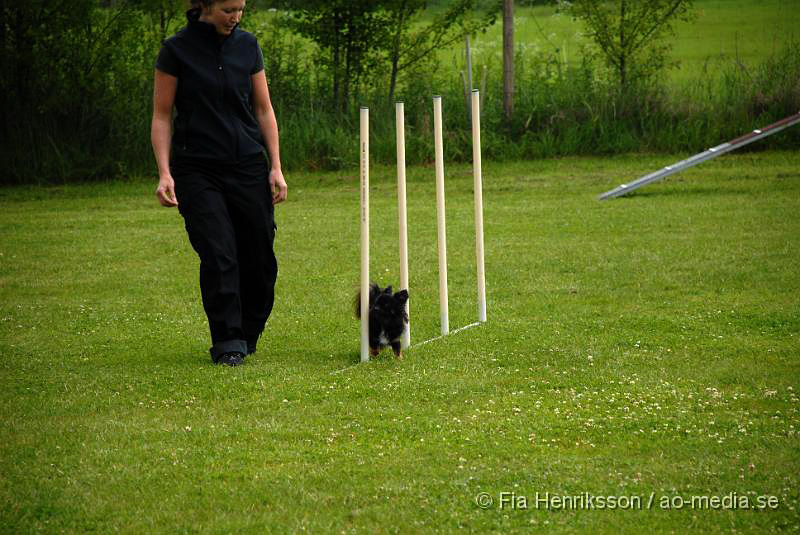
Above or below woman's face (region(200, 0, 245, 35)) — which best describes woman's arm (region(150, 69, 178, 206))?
below

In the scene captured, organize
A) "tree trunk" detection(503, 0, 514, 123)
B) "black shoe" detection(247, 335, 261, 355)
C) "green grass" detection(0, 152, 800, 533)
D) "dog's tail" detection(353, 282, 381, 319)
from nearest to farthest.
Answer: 1. "green grass" detection(0, 152, 800, 533)
2. "dog's tail" detection(353, 282, 381, 319)
3. "black shoe" detection(247, 335, 261, 355)
4. "tree trunk" detection(503, 0, 514, 123)

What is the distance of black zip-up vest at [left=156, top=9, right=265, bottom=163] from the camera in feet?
22.1

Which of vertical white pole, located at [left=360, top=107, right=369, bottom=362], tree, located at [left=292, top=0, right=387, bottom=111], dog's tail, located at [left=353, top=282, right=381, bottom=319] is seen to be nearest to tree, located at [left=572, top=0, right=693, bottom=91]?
tree, located at [left=292, top=0, right=387, bottom=111]

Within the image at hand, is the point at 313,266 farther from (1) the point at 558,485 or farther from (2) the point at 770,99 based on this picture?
(2) the point at 770,99

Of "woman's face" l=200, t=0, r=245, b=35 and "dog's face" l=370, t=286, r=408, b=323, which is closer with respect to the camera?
"woman's face" l=200, t=0, r=245, b=35

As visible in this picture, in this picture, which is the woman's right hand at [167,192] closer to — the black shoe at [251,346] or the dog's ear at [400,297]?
the black shoe at [251,346]

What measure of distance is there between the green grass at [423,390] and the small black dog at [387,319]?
15 cm

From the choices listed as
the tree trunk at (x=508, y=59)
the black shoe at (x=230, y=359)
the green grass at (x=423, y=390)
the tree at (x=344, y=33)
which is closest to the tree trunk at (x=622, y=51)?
the tree trunk at (x=508, y=59)

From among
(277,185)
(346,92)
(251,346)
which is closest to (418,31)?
(346,92)

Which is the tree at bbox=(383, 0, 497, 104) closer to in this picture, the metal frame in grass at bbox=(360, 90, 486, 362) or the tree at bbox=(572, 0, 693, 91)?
the tree at bbox=(572, 0, 693, 91)

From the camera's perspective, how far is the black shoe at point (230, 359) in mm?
6969

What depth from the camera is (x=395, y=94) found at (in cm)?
1947

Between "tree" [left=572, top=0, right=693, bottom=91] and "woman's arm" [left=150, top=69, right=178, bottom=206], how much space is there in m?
13.2

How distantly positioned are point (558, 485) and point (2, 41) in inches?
598
